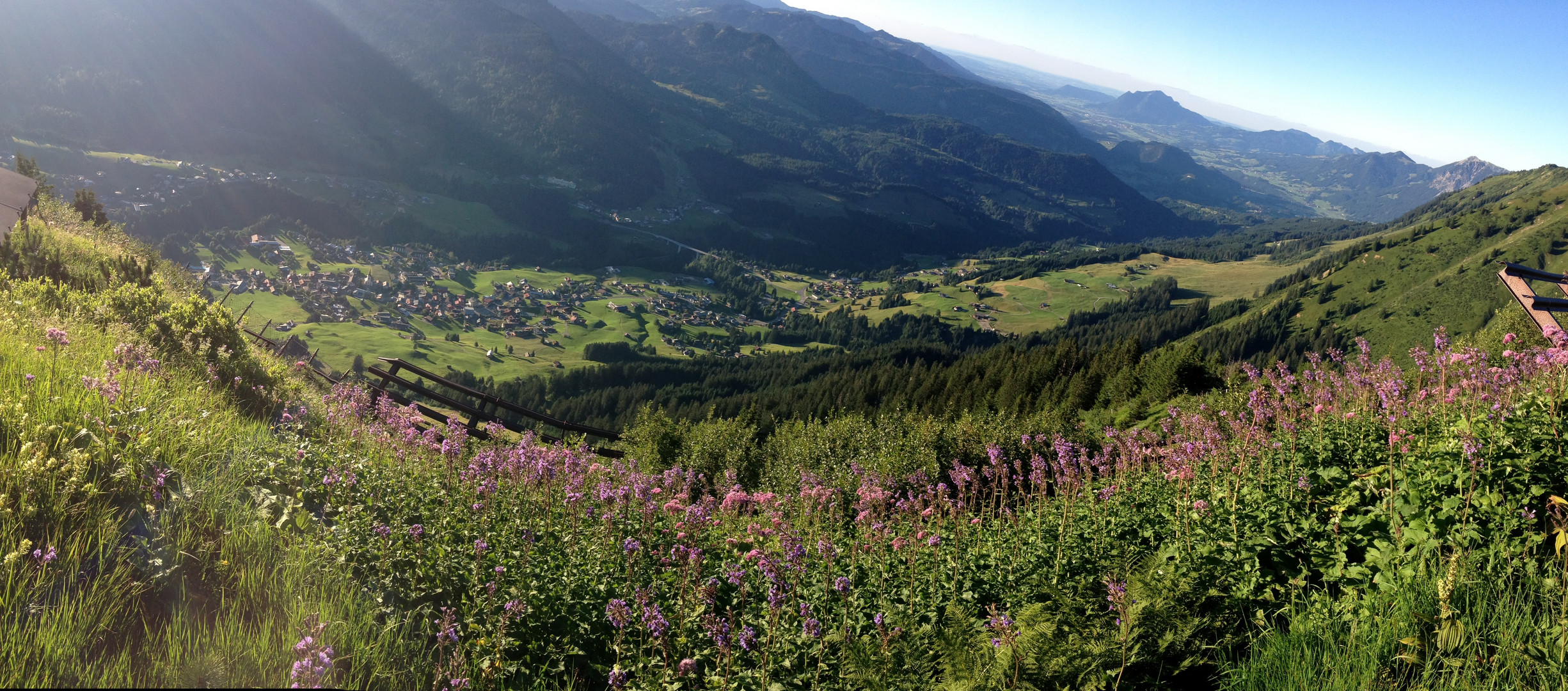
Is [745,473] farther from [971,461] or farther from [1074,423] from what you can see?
[1074,423]

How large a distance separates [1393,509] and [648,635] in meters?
5.68

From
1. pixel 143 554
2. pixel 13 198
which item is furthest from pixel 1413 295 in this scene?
pixel 13 198

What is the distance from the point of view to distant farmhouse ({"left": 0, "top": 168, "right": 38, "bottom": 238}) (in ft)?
38.6

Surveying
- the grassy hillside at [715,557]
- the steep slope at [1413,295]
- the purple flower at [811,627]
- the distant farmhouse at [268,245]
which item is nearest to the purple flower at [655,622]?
the grassy hillside at [715,557]

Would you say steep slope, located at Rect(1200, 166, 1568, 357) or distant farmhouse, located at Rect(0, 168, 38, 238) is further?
steep slope, located at Rect(1200, 166, 1568, 357)

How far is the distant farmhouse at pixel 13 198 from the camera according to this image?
11.8 metres

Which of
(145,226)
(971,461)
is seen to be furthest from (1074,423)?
(145,226)

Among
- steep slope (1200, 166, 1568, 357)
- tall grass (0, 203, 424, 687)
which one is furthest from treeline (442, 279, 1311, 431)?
tall grass (0, 203, 424, 687)

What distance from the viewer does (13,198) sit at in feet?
41.7

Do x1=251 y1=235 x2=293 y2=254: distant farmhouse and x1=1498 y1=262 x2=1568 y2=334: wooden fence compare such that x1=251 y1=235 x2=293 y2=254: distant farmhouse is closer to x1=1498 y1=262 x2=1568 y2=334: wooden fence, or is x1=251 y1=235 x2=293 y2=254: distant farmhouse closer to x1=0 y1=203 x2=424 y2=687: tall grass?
x1=0 y1=203 x2=424 y2=687: tall grass

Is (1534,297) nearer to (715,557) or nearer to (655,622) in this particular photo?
(715,557)

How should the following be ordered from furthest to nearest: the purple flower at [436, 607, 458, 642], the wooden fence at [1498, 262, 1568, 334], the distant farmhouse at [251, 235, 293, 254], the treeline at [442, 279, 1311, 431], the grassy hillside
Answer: the distant farmhouse at [251, 235, 293, 254], the treeline at [442, 279, 1311, 431], the wooden fence at [1498, 262, 1568, 334], the grassy hillside, the purple flower at [436, 607, 458, 642]

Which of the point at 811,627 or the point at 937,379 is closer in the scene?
the point at 811,627

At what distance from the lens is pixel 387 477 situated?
19.8ft
